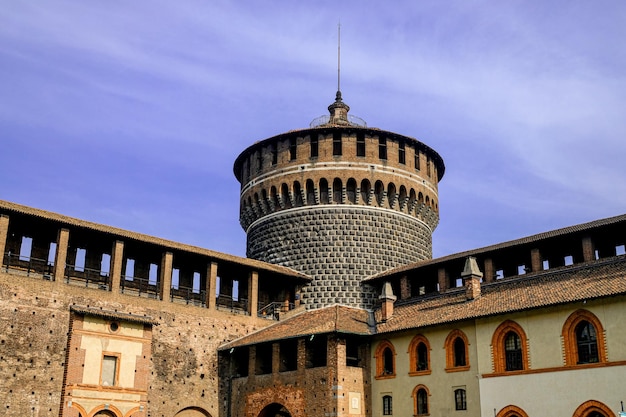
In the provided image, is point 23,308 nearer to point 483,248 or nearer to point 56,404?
point 56,404

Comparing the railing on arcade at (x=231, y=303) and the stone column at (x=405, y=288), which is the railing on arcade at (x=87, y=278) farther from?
the stone column at (x=405, y=288)

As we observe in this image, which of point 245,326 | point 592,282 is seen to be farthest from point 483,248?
point 245,326

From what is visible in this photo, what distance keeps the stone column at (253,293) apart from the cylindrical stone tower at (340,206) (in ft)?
10.6

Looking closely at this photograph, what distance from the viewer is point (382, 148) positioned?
139ft

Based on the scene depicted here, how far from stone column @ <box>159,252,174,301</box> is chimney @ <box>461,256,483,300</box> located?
533 inches

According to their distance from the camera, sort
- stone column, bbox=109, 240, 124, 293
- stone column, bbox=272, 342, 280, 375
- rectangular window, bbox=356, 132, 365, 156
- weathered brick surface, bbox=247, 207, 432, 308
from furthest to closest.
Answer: rectangular window, bbox=356, 132, 365, 156 → weathered brick surface, bbox=247, 207, 432, 308 → stone column, bbox=272, 342, 280, 375 → stone column, bbox=109, 240, 124, 293

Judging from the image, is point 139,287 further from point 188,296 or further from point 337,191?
point 337,191

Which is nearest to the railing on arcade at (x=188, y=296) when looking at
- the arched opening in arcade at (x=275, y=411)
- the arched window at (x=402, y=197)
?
the arched opening in arcade at (x=275, y=411)

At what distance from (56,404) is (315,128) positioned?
20.2 meters

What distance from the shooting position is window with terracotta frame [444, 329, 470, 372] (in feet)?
97.2

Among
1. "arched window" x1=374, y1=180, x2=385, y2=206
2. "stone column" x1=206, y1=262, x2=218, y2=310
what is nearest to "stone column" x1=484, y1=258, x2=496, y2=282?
"arched window" x1=374, y1=180, x2=385, y2=206

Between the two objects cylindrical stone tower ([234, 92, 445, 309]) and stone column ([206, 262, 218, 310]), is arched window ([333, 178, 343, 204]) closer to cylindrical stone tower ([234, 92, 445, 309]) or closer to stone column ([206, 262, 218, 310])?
cylindrical stone tower ([234, 92, 445, 309])

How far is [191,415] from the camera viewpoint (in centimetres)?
3406

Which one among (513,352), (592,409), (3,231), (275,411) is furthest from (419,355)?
A: (3,231)
